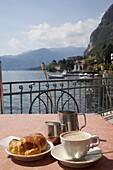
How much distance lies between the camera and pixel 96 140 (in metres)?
0.99

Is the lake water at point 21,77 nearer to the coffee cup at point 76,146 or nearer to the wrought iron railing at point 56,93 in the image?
the wrought iron railing at point 56,93

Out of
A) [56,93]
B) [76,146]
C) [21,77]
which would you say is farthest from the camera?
[21,77]

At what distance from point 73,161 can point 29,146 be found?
19cm

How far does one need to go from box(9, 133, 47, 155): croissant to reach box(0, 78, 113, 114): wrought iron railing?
93.6 inches

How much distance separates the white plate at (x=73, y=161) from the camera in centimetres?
86

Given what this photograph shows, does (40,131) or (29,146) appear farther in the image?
(40,131)

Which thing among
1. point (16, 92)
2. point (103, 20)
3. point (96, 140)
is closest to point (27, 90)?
point (16, 92)

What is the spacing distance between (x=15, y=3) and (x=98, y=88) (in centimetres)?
279

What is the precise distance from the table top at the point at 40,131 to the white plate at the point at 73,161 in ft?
0.05

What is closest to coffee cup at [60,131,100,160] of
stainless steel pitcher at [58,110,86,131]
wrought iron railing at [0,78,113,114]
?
stainless steel pitcher at [58,110,86,131]

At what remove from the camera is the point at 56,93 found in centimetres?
436

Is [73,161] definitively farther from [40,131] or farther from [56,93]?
[56,93]

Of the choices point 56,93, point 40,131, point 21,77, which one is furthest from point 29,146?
point 21,77

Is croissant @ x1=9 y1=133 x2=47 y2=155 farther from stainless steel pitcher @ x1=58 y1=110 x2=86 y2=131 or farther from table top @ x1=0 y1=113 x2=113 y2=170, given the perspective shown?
stainless steel pitcher @ x1=58 y1=110 x2=86 y2=131
